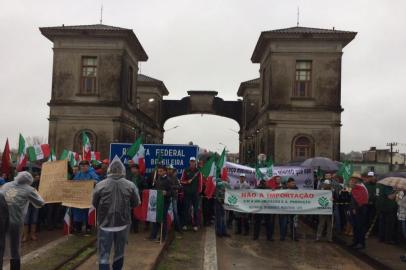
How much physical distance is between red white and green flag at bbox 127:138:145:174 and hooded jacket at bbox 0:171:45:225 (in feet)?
19.3

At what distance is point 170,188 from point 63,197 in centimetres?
262

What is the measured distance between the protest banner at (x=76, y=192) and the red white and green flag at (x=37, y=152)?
349cm

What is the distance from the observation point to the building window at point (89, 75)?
3431 cm

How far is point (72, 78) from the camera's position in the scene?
34.1m

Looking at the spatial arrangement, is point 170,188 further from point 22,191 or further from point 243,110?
point 243,110

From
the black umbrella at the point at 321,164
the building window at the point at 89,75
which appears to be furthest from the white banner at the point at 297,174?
the building window at the point at 89,75

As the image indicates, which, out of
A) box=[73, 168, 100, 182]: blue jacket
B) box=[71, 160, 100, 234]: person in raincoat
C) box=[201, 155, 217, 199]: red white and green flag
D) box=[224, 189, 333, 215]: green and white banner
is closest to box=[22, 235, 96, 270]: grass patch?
box=[71, 160, 100, 234]: person in raincoat

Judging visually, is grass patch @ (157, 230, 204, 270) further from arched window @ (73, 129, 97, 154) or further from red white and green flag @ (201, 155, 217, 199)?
arched window @ (73, 129, 97, 154)

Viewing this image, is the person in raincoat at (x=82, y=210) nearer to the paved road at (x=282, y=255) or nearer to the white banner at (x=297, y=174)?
the paved road at (x=282, y=255)

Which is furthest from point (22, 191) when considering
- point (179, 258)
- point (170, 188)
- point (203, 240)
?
point (203, 240)

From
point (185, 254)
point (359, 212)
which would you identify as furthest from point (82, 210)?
point (359, 212)

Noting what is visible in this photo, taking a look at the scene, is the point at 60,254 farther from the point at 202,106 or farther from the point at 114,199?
the point at 202,106

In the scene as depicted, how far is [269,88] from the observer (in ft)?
112

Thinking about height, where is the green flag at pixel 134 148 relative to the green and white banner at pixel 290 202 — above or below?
above
